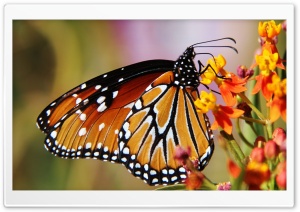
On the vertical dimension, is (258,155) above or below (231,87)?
below

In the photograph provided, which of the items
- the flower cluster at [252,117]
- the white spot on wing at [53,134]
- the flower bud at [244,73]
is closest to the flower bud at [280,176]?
the flower cluster at [252,117]

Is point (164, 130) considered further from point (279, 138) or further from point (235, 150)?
point (279, 138)

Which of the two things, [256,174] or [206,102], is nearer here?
[256,174]

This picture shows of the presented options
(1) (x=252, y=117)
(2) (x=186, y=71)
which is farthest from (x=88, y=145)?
(1) (x=252, y=117)

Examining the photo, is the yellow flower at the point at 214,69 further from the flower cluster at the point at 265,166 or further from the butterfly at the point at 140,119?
the flower cluster at the point at 265,166

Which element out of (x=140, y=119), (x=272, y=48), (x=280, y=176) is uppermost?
(x=272, y=48)

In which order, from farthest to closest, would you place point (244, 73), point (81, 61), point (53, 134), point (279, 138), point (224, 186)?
point (81, 61)
point (53, 134)
point (224, 186)
point (244, 73)
point (279, 138)
